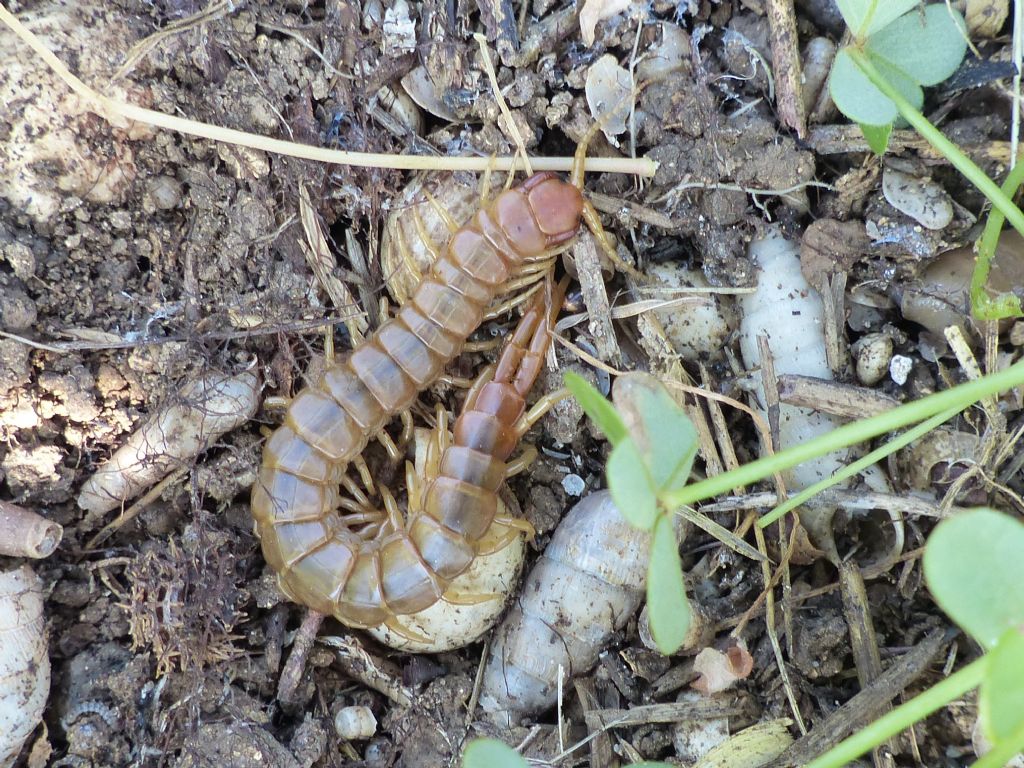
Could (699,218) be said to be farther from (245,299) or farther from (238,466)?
(238,466)

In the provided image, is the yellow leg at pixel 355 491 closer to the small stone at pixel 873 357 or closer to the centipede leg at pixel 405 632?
the centipede leg at pixel 405 632

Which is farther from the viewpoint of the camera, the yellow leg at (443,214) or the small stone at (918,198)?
the yellow leg at (443,214)

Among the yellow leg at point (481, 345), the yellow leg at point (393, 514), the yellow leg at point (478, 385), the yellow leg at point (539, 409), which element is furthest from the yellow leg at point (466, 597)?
the yellow leg at point (481, 345)

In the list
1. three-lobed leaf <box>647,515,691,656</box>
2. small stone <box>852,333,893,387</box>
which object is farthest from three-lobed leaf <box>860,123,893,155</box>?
three-lobed leaf <box>647,515,691,656</box>

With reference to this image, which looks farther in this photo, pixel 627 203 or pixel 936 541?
pixel 627 203

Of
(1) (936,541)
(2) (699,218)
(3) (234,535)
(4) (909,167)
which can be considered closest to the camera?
(1) (936,541)

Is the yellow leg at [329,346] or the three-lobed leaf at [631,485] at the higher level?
the three-lobed leaf at [631,485]

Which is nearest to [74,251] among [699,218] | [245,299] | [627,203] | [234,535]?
[245,299]
